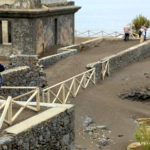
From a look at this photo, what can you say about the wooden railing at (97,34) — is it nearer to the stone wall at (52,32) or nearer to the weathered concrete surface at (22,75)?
the stone wall at (52,32)

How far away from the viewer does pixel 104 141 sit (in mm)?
13961

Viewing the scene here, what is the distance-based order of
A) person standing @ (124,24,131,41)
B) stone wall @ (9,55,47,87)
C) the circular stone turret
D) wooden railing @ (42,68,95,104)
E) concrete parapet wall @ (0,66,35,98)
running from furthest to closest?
person standing @ (124,24,131,41)
the circular stone turret
stone wall @ (9,55,47,87)
wooden railing @ (42,68,95,104)
concrete parapet wall @ (0,66,35,98)

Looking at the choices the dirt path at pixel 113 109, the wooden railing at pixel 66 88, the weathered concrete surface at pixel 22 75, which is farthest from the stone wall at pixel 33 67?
the dirt path at pixel 113 109

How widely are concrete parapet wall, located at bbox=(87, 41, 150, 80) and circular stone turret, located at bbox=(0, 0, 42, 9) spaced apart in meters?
5.68

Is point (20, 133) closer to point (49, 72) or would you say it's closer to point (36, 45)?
point (49, 72)

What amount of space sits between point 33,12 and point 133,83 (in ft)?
24.5

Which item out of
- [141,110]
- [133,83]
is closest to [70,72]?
[133,83]

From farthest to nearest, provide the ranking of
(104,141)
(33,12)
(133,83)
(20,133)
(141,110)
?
(33,12)
(133,83)
(141,110)
(104,141)
(20,133)

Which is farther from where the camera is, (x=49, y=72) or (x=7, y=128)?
(x=49, y=72)

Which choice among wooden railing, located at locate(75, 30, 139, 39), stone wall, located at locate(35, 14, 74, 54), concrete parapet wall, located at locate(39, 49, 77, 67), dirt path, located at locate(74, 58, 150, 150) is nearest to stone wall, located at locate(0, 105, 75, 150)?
dirt path, located at locate(74, 58, 150, 150)

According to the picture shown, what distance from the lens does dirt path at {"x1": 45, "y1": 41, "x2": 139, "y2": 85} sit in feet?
65.4

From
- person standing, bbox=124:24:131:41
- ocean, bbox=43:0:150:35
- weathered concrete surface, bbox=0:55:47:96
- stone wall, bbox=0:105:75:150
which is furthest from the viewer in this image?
ocean, bbox=43:0:150:35

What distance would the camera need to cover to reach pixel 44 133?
8.96 meters

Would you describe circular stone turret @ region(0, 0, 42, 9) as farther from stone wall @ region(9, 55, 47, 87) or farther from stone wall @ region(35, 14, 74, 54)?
stone wall @ region(9, 55, 47, 87)
